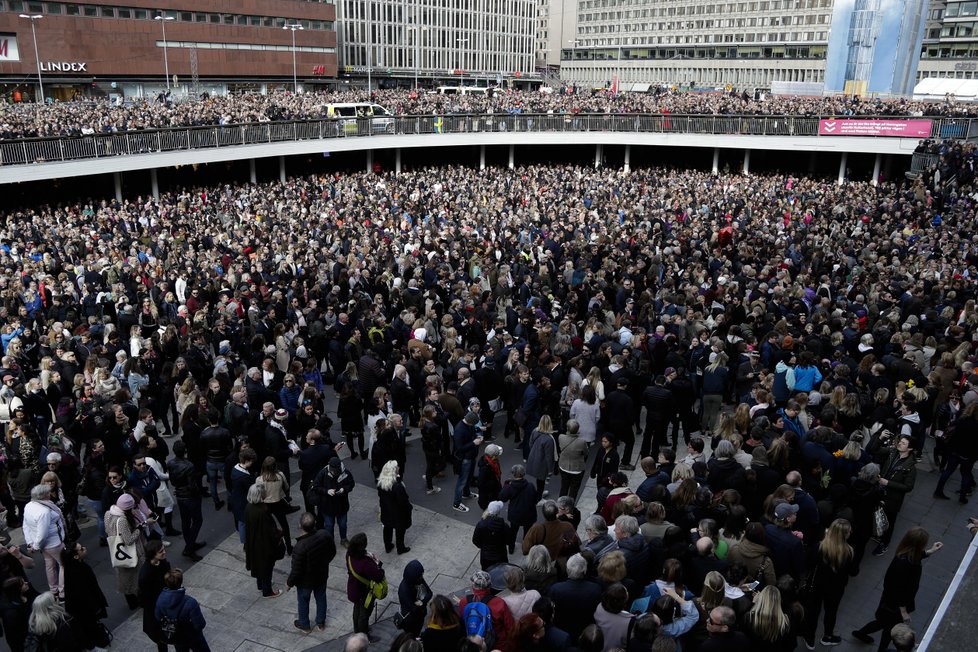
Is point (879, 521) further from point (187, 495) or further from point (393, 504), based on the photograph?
point (187, 495)

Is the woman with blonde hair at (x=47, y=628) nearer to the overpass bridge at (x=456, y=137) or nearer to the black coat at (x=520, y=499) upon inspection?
the black coat at (x=520, y=499)

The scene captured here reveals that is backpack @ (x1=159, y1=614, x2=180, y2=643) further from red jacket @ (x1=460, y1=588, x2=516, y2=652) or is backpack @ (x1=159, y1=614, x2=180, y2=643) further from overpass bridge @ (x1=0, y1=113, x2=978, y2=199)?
overpass bridge @ (x1=0, y1=113, x2=978, y2=199)

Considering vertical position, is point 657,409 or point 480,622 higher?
point 480,622

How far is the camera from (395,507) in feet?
25.8

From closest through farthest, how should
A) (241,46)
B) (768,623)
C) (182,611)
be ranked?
(768,623) < (182,611) < (241,46)

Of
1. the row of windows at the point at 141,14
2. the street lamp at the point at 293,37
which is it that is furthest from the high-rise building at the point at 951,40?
the row of windows at the point at 141,14

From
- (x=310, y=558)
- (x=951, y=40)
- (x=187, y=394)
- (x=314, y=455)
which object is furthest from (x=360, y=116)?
(x=951, y=40)

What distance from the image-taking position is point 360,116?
33.8 m

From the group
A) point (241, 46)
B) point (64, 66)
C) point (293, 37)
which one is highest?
point (293, 37)

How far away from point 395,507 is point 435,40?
382ft

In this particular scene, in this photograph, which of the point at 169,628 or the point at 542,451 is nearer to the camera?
the point at 169,628

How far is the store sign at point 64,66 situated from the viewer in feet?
174

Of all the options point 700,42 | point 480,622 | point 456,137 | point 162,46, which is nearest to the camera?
point 480,622

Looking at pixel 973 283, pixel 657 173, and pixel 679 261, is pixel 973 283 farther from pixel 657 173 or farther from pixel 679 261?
pixel 657 173
